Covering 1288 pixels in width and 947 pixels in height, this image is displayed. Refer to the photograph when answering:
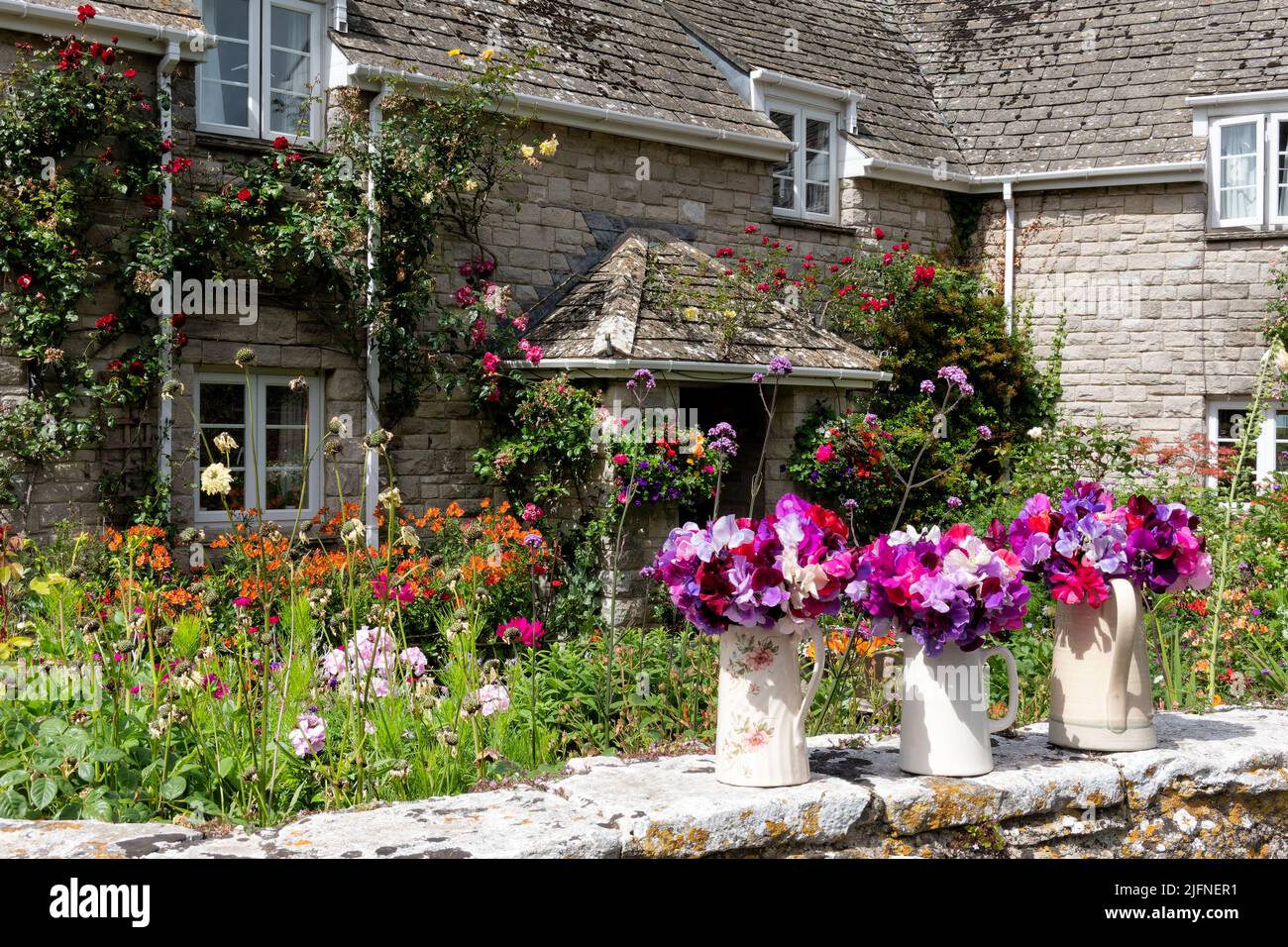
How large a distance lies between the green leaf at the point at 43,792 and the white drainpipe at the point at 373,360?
6202mm

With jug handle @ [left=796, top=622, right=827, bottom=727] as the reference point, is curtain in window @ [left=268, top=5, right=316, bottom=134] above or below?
above

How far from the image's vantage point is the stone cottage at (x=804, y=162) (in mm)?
9273

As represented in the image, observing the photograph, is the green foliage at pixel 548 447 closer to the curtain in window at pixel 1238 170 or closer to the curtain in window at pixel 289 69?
the curtain in window at pixel 289 69

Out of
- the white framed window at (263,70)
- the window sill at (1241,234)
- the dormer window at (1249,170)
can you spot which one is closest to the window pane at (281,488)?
the white framed window at (263,70)

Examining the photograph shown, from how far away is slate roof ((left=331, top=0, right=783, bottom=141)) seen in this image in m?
9.95

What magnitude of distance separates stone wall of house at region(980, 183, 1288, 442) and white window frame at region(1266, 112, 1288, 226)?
315mm

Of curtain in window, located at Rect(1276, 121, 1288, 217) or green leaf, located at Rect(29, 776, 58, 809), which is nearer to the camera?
green leaf, located at Rect(29, 776, 58, 809)

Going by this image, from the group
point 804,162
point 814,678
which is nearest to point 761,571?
point 814,678

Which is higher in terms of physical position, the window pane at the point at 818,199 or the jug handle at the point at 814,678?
the window pane at the point at 818,199

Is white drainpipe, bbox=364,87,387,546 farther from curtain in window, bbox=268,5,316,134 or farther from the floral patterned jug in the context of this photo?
the floral patterned jug

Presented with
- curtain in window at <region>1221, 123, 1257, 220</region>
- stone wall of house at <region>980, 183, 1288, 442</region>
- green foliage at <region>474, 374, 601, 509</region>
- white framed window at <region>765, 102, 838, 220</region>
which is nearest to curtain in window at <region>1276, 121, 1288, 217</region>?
curtain in window at <region>1221, 123, 1257, 220</region>

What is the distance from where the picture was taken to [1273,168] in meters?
13.1

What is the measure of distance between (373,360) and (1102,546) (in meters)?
7.22
